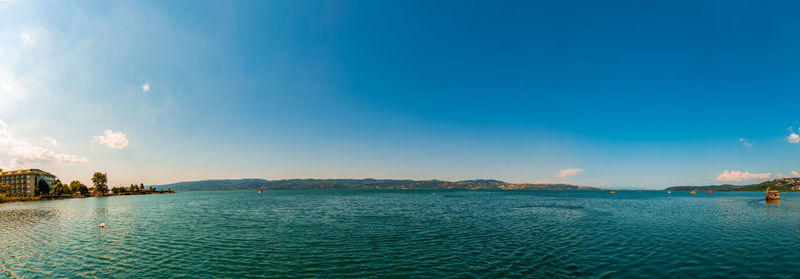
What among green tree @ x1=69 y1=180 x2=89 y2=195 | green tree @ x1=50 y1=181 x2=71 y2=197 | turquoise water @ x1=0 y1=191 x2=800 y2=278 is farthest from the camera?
green tree @ x1=69 y1=180 x2=89 y2=195

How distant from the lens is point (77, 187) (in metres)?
183

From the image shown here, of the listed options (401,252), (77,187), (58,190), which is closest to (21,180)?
(77,187)

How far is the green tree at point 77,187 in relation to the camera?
18198 centimetres

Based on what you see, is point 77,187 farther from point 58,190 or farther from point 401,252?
point 401,252

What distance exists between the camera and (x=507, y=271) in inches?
864

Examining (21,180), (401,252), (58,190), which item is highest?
(21,180)

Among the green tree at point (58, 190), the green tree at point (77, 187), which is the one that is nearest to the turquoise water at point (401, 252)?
the green tree at point (58, 190)

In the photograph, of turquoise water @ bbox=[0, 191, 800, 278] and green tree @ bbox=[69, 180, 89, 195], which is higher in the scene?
turquoise water @ bbox=[0, 191, 800, 278]

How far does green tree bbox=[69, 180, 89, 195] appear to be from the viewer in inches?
7164

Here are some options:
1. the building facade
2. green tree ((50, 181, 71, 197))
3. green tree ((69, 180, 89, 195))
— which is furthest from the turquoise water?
the building facade

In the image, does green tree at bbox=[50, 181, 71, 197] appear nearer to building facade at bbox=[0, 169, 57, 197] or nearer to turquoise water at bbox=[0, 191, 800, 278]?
building facade at bbox=[0, 169, 57, 197]

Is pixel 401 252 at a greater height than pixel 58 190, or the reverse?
pixel 401 252

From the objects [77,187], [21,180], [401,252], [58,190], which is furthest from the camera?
[21,180]

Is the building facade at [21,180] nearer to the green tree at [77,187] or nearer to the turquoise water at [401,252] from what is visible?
the green tree at [77,187]
